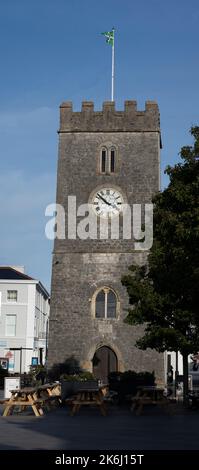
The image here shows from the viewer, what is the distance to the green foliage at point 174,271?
17.9 meters

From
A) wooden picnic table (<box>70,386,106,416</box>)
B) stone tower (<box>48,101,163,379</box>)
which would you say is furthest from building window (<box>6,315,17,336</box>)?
wooden picnic table (<box>70,386,106,416</box>)

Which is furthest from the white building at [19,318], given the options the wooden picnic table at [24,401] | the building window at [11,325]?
the wooden picnic table at [24,401]

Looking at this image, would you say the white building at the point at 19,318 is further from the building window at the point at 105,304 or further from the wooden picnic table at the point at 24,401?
the wooden picnic table at the point at 24,401

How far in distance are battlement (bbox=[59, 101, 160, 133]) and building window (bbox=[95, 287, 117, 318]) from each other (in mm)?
9775

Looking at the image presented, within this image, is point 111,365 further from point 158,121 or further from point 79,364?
point 158,121

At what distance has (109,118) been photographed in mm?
38781

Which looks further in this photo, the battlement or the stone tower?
the battlement

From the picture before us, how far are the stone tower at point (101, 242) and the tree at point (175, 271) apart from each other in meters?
11.3

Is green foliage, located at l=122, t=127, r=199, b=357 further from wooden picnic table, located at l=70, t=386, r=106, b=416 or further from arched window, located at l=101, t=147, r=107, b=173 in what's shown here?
arched window, located at l=101, t=147, r=107, b=173

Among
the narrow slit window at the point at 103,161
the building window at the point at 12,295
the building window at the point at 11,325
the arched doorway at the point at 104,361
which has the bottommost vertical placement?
the arched doorway at the point at 104,361

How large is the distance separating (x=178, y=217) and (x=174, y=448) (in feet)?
30.0

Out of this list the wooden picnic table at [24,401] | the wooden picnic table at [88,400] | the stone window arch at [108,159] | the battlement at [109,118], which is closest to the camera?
the wooden picnic table at [24,401]

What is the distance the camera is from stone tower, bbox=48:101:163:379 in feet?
116

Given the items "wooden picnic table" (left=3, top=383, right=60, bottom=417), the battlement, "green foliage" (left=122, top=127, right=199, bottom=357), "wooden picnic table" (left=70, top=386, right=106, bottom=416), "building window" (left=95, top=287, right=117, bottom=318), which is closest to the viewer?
"wooden picnic table" (left=3, top=383, right=60, bottom=417)
